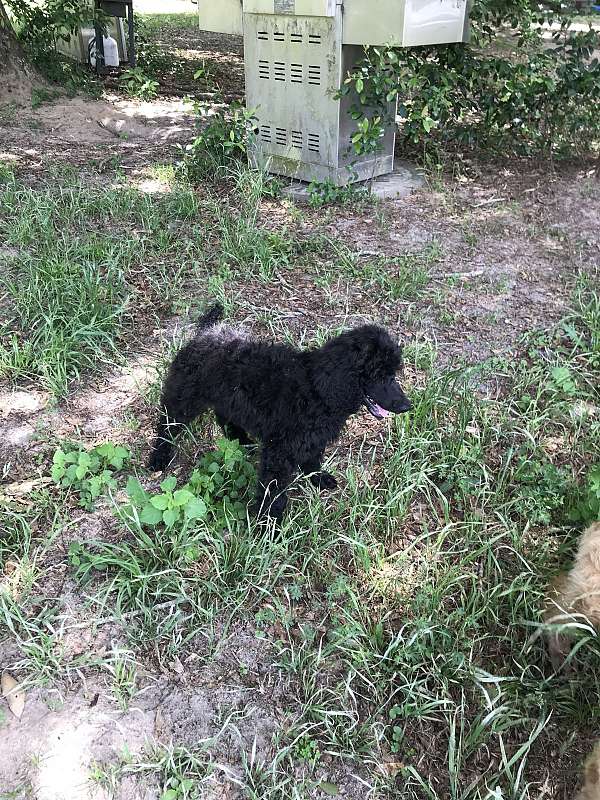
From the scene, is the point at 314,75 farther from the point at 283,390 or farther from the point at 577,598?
the point at 577,598

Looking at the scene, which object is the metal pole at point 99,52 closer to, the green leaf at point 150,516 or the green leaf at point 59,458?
the green leaf at point 59,458

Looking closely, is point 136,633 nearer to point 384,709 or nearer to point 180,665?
point 180,665

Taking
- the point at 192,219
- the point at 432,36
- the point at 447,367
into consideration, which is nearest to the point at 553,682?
the point at 447,367

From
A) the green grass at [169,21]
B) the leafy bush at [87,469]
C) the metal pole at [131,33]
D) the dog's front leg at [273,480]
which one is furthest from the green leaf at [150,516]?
the green grass at [169,21]

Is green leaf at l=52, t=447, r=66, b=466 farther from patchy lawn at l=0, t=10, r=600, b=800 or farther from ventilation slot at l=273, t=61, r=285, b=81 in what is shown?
ventilation slot at l=273, t=61, r=285, b=81

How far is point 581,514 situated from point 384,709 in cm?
126

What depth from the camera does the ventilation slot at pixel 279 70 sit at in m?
5.30

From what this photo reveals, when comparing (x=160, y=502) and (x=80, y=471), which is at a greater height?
(x=160, y=502)

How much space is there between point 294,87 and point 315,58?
1.13ft

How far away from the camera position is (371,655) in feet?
6.89

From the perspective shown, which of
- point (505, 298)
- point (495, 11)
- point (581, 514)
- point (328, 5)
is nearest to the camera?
point (581, 514)

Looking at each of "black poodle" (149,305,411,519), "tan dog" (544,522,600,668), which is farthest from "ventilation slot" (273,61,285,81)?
"tan dog" (544,522,600,668)

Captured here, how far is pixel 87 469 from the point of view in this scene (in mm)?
2688

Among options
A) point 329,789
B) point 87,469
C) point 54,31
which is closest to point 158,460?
point 87,469
